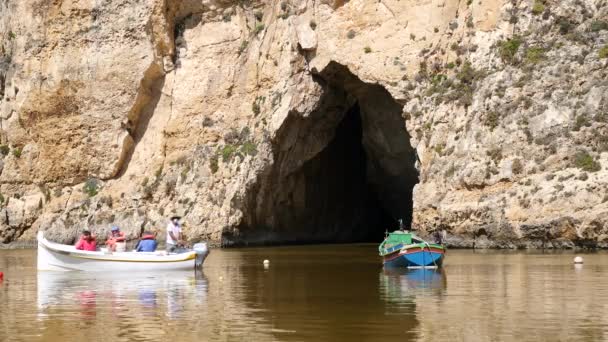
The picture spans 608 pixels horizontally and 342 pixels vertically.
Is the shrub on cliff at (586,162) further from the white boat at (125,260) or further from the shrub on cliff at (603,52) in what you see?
the white boat at (125,260)

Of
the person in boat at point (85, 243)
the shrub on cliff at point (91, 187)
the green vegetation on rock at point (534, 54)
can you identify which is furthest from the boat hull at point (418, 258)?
the shrub on cliff at point (91, 187)

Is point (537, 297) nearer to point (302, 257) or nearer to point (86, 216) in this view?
point (302, 257)

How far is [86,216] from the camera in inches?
2397

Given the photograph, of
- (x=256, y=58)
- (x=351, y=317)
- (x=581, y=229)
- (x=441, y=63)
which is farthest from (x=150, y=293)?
(x=256, y=58)

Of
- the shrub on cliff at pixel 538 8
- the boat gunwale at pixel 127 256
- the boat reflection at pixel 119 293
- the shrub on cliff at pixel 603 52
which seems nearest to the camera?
the boat reflection at pixel 119 293

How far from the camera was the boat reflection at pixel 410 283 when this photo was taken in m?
24.5

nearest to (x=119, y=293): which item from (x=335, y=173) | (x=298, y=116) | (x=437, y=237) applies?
(x=437, y=237)

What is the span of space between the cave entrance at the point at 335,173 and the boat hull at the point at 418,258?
23.6 meters

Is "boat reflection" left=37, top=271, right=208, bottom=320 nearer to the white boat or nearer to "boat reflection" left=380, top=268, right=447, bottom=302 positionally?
the white boat

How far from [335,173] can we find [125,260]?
34.0 metres

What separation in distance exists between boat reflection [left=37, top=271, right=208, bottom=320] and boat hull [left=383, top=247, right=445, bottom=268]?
683 cm

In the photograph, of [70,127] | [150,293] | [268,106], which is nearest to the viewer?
[150,293]

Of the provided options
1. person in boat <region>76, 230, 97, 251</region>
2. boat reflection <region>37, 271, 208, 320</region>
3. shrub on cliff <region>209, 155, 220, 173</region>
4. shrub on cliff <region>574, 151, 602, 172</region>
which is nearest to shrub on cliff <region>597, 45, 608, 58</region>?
shrub on cliff <region>574, 151, 602, 172</region>

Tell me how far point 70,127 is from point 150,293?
130ft
